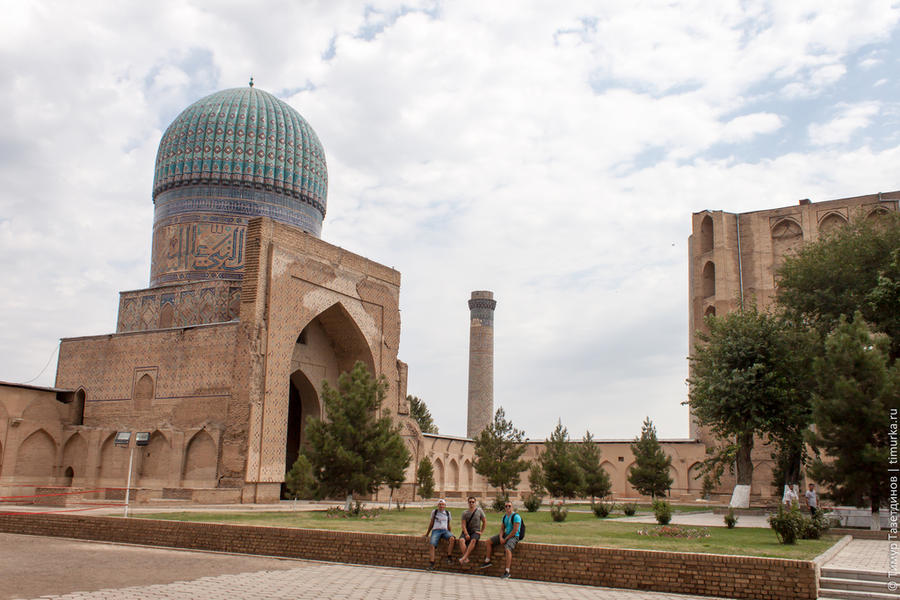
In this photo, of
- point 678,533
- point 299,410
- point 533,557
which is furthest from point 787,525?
point 299,410

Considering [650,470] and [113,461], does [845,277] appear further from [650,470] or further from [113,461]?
[113,461]

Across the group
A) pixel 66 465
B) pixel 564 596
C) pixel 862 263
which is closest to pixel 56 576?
pixel 564 596

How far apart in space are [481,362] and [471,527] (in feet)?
103

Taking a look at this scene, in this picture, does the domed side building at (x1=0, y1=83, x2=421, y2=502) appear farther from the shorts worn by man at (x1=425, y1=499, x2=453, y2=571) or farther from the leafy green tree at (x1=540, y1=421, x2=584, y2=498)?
Result: the shorts worn by man at (x1=425, y1=499, x2=453, y2=571)

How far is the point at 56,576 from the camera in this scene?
6664 mm

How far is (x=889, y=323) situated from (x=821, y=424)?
13.9ft

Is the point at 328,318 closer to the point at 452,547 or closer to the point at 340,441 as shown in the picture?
the point at 340,441

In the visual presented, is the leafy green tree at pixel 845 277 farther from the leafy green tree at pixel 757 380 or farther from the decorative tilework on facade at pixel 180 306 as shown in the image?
the decorative tilework on facade at pixel 180 306

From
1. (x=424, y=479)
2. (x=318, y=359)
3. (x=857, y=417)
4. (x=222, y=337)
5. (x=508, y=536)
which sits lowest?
(x=424, y=479)

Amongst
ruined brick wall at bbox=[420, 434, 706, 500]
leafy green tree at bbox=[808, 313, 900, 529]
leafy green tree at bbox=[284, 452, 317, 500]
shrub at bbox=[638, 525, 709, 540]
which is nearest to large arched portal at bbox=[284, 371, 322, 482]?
ruined brick wall at bbox=[420, 434, 706, 500]

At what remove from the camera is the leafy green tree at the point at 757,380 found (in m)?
16.0

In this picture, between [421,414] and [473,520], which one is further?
[421,414]

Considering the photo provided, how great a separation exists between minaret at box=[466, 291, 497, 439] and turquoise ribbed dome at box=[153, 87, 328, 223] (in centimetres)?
1707

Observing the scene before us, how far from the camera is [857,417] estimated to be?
1127cm
